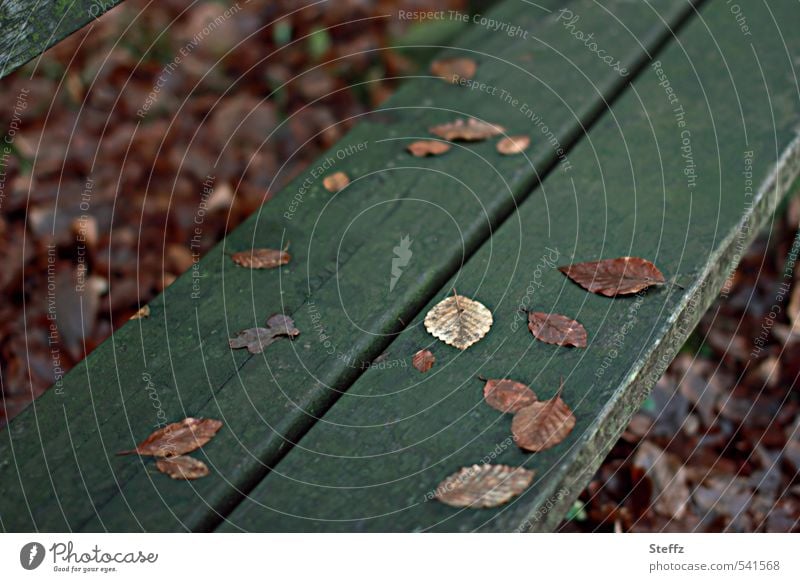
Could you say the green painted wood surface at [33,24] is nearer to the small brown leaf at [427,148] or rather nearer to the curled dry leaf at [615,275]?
the small brown leaf at [427,148]

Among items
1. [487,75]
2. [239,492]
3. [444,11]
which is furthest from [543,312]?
[444,11]

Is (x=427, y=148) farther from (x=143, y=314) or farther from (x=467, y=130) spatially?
(x=143, y=314)

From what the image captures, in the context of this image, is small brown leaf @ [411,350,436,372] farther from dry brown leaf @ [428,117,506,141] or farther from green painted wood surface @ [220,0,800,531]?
dry brown leaf @ [428,117,506,141]

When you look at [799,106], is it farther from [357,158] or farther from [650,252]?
[357,158]

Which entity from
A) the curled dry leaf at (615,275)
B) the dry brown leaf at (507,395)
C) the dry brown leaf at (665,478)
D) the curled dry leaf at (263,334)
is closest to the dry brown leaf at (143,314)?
the curled dry leaf at (263,334)
